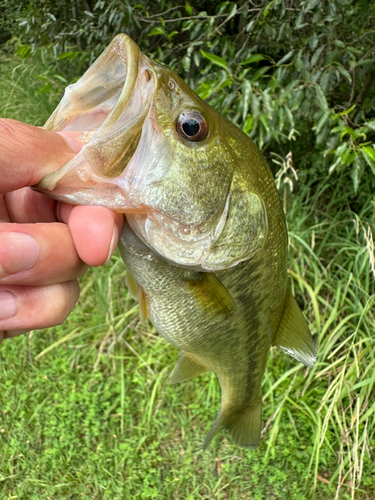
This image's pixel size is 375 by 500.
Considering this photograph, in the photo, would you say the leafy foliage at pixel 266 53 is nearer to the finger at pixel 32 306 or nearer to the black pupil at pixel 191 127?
the black pupil at pixel 191 127

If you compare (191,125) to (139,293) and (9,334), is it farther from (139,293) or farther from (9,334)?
(9,334)

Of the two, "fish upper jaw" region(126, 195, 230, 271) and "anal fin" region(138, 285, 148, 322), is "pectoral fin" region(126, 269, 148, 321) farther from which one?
"fish upper jaw" region(126, 195, 230, 271)

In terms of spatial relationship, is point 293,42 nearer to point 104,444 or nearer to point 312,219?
point 312,219

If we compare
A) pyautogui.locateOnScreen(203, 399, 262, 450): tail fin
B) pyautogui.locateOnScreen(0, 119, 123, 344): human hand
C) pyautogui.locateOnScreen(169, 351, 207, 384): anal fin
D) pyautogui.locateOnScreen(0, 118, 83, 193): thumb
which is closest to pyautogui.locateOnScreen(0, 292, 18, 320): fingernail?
pyautogui.locateOnScreen(0, 119, 123, 344): human hand

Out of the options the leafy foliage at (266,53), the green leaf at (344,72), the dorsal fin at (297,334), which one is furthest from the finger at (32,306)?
the green leaf at (344,72)

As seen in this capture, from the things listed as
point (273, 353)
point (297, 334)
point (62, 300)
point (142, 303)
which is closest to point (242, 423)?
point (297, 334)
